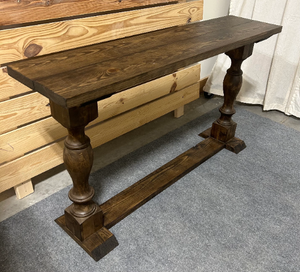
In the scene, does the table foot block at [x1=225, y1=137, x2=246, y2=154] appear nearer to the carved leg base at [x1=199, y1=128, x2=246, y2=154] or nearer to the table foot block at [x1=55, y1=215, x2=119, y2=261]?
the carved leg base at [x1=199, y1=128, x2=246, y2=154]

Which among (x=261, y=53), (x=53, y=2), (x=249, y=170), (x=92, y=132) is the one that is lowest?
(x=249, y=170)

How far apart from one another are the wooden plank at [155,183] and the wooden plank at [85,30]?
2.28 ft

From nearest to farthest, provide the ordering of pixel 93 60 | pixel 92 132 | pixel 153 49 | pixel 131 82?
pixel 131 82
pixel 93 60
pixel 153 49
pixel 92 132

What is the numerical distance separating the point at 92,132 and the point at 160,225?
1.98 feet

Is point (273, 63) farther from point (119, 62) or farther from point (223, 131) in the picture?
point (119, 62)

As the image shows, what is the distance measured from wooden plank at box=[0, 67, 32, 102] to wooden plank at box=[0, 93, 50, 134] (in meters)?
0.02

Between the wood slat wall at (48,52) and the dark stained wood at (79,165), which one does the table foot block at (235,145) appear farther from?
the dark stained wood at (79,165)

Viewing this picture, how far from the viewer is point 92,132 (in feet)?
5.37

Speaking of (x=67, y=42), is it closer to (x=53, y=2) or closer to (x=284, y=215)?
(x=53, y=2)

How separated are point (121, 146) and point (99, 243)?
0.77 meters

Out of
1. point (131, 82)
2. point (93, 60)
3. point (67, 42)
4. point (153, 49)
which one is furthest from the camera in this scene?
point (67, 42)

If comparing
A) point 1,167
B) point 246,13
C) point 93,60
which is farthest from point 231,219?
point 246,13

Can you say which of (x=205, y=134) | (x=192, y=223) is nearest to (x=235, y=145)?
(x=205, y=134)

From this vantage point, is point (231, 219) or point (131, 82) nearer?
point (131, 82)
